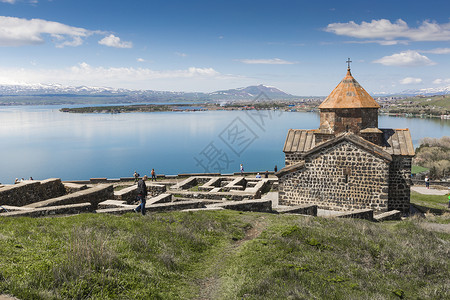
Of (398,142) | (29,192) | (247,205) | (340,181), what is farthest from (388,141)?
(29,192)

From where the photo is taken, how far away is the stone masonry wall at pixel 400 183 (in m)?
12.3

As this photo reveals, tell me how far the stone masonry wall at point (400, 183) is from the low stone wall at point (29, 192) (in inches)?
498

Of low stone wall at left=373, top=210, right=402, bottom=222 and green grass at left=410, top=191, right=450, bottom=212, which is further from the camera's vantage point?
green grass at left=410, top=191, right=450, bottom=212

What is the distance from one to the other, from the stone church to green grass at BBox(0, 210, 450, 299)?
13.4ft

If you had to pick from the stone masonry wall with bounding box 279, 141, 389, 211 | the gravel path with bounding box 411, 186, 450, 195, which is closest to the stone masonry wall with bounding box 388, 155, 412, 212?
the stone masonry wall with bounding box 279, 141, 389, 211

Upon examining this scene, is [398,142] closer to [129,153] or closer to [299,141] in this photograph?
[299,141]

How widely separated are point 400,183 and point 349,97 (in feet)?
12.9

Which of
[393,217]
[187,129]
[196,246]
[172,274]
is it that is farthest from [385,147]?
[187,129]

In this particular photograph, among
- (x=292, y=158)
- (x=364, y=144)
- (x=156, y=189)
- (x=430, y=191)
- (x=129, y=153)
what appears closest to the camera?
(x=364, y=144)

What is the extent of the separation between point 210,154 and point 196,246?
2276 inches

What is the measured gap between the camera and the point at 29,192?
10.9 m

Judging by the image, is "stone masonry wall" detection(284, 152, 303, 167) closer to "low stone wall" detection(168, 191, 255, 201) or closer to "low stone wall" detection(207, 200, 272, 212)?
"low stone wall" detection(168, 191, 255, 201)

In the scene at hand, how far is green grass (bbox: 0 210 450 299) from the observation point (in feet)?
14.0

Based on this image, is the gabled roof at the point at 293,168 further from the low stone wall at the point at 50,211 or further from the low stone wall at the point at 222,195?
the low stone wall at the point at 50,211
